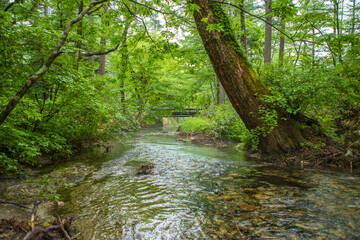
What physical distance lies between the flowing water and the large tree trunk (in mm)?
941

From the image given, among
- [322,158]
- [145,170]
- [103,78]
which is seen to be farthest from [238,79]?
[103,78]

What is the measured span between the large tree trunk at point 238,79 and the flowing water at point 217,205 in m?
0.94

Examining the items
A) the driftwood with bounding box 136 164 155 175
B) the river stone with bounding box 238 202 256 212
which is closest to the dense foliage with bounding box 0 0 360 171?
the driftwood with bounding box 136 164 155 175

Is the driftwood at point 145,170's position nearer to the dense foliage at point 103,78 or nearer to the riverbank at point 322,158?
the dense foliage at point 103,78

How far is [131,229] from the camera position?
7.82ft

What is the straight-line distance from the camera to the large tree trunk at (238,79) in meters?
5.25

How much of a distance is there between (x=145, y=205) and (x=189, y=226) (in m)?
0.87

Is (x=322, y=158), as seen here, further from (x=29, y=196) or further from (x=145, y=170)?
(x=29, y=196)

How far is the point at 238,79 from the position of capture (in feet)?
17.3

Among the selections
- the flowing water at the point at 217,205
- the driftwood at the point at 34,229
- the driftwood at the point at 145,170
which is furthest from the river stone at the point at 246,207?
the driftwood at the point at 145,170

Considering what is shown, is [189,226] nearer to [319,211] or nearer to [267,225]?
[267,225]

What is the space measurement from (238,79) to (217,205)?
3378 millimetres

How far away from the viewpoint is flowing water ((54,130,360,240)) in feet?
7.52

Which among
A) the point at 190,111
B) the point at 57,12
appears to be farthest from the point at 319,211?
the point at 190,111
